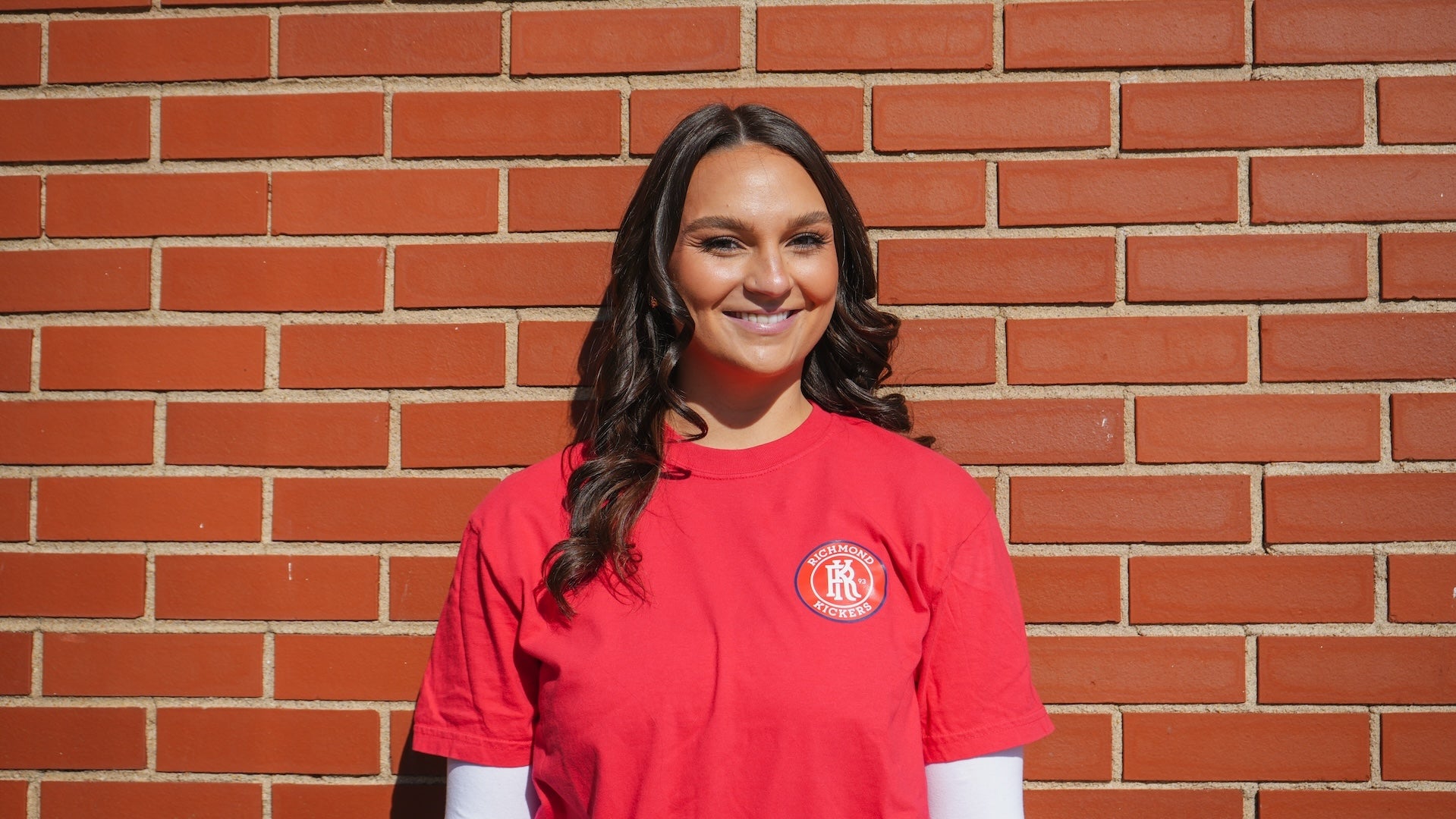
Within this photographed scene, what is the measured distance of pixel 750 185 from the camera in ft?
5.41

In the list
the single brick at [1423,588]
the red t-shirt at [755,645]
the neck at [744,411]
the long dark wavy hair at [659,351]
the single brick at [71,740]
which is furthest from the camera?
the single brick at [71,740]

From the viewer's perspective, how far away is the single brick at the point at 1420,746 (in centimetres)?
185

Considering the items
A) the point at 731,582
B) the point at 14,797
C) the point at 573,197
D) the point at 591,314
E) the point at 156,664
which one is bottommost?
the point at 14,797

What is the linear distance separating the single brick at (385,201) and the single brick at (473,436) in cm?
34

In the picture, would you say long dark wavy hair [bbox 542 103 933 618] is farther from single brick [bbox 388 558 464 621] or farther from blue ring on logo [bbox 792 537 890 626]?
single brick [bbox 388 558 464 621]

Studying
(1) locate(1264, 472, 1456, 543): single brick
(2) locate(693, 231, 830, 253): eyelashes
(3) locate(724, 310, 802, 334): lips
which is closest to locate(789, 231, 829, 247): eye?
(2) locate(693, 231, 830, 253): eyelashes

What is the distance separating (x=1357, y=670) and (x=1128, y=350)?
2.31ft

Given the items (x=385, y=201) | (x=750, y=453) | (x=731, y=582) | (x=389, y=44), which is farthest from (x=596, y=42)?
(x=731, y=582)

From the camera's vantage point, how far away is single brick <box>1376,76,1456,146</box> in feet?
6.11

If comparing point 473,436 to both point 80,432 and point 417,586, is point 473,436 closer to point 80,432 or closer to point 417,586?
point 417,586

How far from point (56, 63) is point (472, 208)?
2.80ft

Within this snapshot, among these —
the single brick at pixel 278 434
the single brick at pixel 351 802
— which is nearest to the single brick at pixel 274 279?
the single brick at pixel 278 434

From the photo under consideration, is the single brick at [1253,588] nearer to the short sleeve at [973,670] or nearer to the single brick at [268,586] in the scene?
the short sleeve at [973,670]

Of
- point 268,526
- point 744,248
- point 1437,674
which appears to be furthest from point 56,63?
point 1437,674
